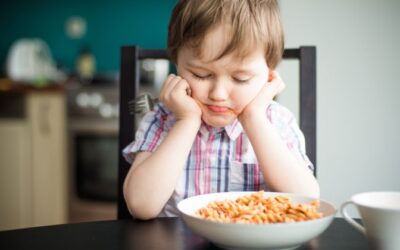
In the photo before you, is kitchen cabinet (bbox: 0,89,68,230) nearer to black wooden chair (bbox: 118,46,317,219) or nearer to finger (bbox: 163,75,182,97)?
black wooden chair (bbox: 118,46,317,219)

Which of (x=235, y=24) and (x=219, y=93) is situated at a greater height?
(x=235, y=24)

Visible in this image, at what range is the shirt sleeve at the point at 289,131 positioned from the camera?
44.2 inches

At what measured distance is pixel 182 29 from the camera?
1.03m

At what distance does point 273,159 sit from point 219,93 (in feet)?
0.52

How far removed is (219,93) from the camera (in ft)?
3.18

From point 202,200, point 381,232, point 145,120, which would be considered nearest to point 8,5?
point 145,120

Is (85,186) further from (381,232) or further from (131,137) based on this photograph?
(381,232)

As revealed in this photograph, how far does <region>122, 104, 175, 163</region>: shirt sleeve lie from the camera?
1111mm

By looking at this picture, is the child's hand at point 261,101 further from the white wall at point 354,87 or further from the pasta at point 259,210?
the white wall at point 354,87

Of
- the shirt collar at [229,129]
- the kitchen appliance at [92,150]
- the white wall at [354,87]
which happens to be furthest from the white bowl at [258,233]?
the kitchen appliance at [92,150]

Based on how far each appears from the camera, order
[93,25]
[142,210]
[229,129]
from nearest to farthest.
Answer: [142,210], [229,129], [93,25]

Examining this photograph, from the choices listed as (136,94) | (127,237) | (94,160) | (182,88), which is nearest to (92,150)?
(94,160)

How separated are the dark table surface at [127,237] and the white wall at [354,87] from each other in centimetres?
76

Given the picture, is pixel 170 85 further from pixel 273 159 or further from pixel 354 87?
pixel 354 87
